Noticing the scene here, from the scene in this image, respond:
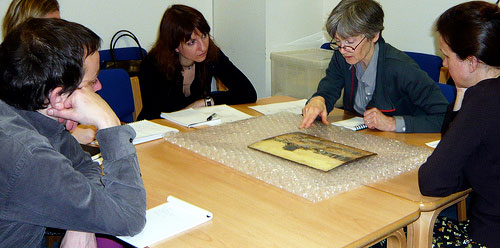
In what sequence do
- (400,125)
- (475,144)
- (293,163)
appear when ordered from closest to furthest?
(475,144) < (293,163) < (400,125)

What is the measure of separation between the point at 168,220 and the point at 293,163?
0.48 metres

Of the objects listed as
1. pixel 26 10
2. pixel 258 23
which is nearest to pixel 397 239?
pixel 26 10

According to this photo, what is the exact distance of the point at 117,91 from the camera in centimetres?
271

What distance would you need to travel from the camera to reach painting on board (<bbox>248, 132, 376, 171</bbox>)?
1.58 metres

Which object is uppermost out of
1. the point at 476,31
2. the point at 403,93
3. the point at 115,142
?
the point at 476,31

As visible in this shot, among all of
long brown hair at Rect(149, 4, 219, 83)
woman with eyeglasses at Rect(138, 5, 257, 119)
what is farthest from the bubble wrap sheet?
long brown hair at Rect(149, 4, 219, 83)

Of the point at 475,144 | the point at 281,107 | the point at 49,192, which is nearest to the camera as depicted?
the point at 49,192

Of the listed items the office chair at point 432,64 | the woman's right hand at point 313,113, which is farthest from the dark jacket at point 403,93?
the office chair at point 432,64

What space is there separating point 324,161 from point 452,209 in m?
0.77

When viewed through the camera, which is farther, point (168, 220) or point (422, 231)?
point (422, 231)

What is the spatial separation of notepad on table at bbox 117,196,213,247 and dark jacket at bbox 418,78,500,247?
633mm

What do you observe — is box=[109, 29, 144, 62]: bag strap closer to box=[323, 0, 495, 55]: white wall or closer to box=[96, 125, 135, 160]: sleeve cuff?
box=[323, 0, 495, 55]: white wall

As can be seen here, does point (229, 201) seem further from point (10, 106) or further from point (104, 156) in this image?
point (10, 106)

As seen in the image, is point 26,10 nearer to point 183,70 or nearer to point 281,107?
point 183,70
